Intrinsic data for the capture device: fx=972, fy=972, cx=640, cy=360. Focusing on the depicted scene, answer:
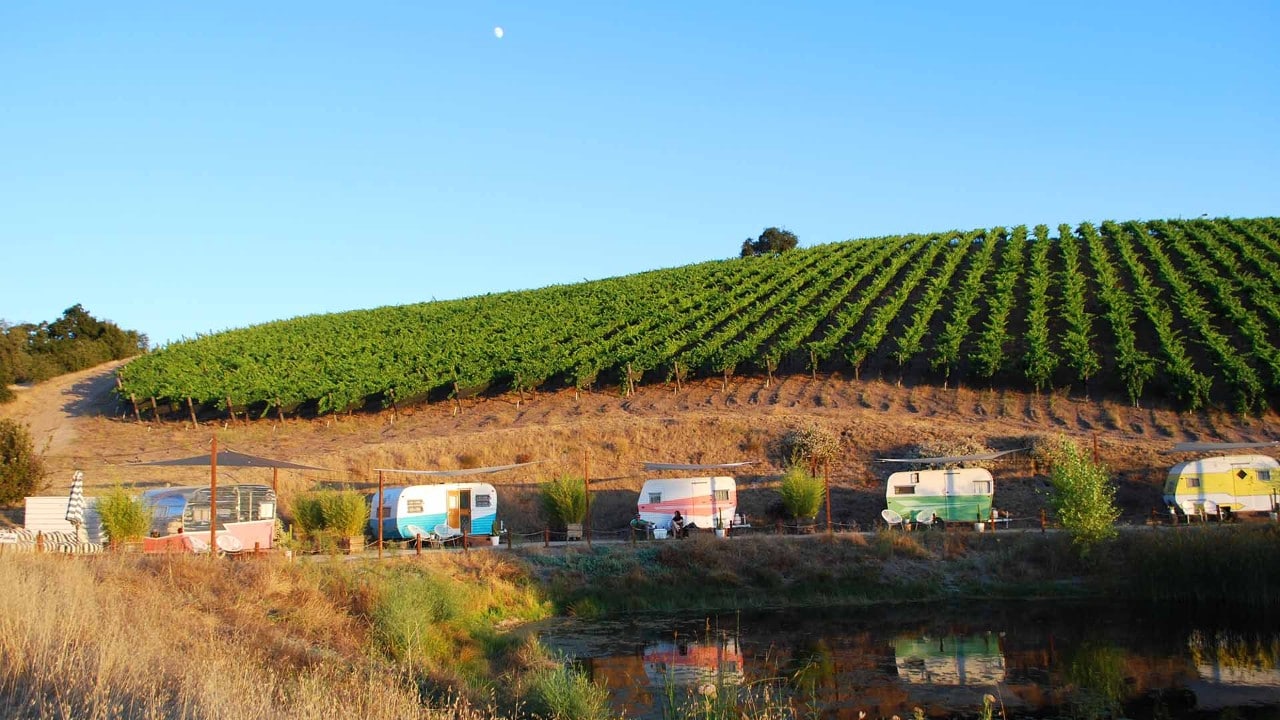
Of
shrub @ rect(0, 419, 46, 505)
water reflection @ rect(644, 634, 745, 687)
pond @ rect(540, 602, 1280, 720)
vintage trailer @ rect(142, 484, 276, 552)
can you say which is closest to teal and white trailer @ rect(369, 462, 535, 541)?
vintage trailer @ rect(142, 484, 276, 552)

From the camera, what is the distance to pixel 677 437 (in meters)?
38.1

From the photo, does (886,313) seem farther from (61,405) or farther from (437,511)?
(61,405)

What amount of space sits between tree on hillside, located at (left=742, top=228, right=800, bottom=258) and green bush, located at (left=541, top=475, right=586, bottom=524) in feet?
197

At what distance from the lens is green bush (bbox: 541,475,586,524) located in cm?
3050

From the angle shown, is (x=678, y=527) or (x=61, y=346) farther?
(x=61, y=346)

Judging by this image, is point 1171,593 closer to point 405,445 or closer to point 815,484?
point 815,484

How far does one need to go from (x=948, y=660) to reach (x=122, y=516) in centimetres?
1944

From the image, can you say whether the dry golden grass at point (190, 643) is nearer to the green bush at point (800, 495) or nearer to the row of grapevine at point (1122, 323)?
the green bush at point (800, 495)

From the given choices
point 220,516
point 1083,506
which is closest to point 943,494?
point 1083,506

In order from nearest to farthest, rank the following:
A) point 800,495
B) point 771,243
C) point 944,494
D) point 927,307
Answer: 1. point 944,494
2. point 800,495
3. point 927,307
4. point 771,243

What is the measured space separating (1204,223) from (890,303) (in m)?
29.8

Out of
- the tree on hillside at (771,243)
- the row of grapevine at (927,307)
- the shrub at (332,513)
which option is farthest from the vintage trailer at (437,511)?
the tree on hillside at (771,243)

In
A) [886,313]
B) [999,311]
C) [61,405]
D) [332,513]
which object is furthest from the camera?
[61,405]

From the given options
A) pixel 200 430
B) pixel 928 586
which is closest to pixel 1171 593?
pixel 928 586
